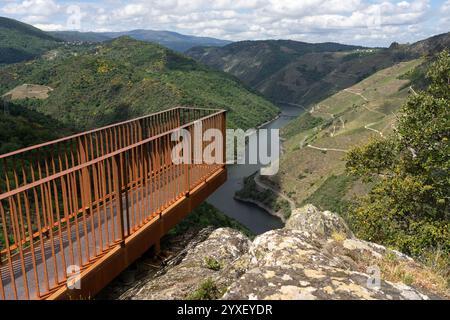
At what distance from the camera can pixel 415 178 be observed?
48.6 feet

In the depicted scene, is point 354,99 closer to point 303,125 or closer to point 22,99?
point 303,125

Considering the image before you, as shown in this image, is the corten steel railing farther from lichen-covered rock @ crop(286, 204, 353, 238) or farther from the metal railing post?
lichen-covered rock @ crop(286, 204, 353, 238)

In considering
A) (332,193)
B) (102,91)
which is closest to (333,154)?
(332,193)

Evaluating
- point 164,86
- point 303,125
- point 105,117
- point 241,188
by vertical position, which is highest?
point 164,86

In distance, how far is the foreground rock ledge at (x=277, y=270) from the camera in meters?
4.29

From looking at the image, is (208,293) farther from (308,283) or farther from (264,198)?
(264,198)

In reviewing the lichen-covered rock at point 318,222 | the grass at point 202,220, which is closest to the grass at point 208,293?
the lichen-covered rock at point 318,222

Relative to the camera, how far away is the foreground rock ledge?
4.29m

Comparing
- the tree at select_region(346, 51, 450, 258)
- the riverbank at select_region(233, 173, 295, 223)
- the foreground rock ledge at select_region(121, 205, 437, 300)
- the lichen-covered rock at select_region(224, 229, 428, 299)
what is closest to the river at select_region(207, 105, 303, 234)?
the riverbank at select_region(233, 173, 295, 223)

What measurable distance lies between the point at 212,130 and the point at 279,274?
7.23 meters

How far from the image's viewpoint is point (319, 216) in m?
11.2

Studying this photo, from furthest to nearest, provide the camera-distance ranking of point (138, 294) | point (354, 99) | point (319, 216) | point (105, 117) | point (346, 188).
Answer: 1. point (354, 99)
2. point (105, 117)
3. point (346, 188)
4. point (319, 216)
5. point (138, 294)

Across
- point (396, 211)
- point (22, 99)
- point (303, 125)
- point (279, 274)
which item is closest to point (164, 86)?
point (22, 99)

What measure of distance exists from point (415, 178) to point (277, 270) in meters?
12.4
